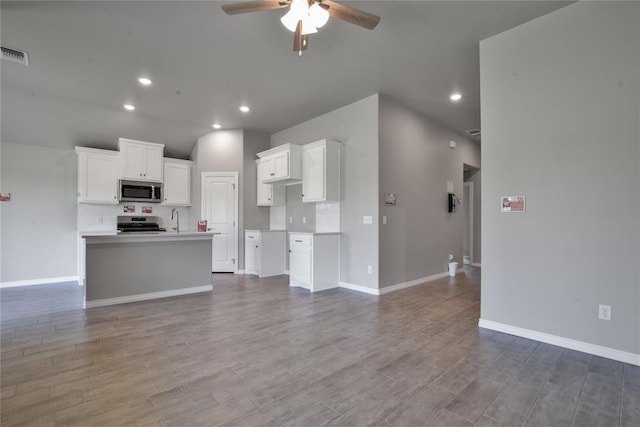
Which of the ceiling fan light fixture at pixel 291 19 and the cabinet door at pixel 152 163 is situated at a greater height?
the ceiling fan light fixture at pixel 291 19

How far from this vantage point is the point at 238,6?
7.29 feet

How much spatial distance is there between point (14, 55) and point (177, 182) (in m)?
3.34

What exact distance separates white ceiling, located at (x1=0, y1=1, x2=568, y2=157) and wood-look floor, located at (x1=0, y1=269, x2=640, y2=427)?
9.65 ft

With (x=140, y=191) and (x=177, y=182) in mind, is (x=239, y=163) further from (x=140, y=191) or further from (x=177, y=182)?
(x=140, y=191)

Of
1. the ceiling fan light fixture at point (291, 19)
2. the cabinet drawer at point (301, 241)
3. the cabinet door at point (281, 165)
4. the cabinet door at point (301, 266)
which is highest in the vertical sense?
the ceiling fan light fixture at point (291, 19)

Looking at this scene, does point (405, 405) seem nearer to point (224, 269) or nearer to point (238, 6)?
point (238, 6)

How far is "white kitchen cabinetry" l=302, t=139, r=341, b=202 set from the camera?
4.79 m

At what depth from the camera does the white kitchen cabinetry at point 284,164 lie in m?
5.14

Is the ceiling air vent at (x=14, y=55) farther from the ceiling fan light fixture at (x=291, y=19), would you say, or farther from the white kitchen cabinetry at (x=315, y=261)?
the white kitchen cabinetry at (x=315, y=261)

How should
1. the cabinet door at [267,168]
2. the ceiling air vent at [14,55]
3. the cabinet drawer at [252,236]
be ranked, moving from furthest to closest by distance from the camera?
the cabinet drawer at [252,236]
the cabinet door at [267,168]
the ceiling air vent at [14,55]

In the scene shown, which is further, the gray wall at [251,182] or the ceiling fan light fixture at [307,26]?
the gray wall at [251,182]

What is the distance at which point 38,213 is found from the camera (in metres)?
5.42

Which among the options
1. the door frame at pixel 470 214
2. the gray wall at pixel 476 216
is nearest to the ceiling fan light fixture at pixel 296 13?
the gray wall at pixel 476 216

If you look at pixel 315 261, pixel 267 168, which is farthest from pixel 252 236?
pixel 315 261
